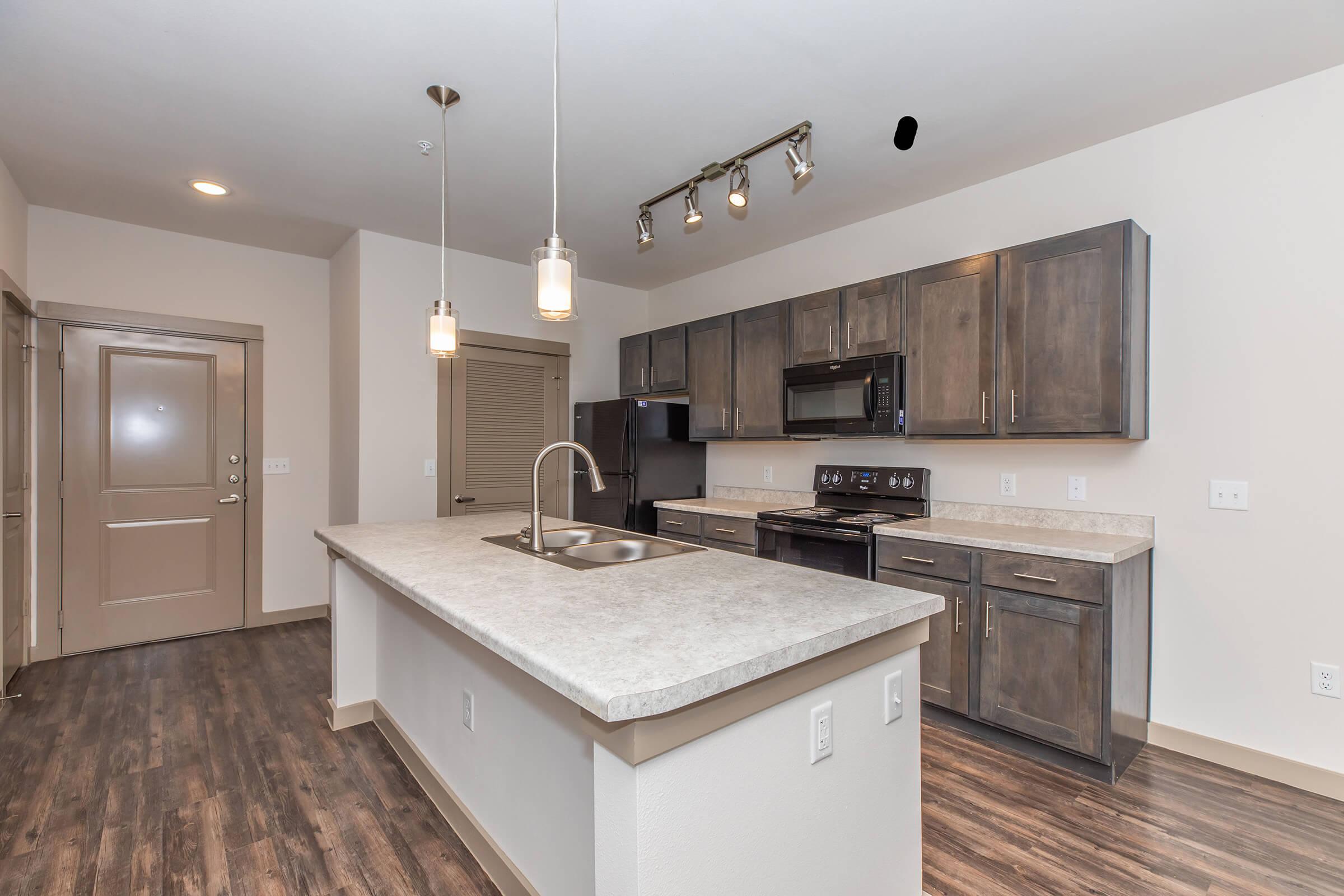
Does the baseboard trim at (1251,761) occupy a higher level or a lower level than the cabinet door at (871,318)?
lower

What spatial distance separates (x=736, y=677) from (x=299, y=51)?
2.43 metres

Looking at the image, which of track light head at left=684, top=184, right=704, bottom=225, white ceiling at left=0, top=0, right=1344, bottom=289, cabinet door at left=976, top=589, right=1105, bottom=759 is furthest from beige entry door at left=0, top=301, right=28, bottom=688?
cabinet door at left=976, top=589, right=1105, bottom=759

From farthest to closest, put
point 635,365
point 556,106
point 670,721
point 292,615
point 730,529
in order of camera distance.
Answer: point 635,365 < point 292,615 < point 730,529 < point 556,106 < point 670,721

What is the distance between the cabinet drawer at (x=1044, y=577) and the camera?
228 centimetres

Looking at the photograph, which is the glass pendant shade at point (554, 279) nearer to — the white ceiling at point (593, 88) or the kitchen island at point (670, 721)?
the kitchen island at point (670, 721)

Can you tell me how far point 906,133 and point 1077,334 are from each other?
108 cm

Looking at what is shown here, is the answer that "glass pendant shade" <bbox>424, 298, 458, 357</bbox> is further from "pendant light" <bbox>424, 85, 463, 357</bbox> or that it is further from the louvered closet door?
the louvered closet door

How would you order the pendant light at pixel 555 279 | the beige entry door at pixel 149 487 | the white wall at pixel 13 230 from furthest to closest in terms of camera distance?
the beige entry door at pixel 149 487 < the white wall at pixel 13 230 < the pendant light at pixel 555 279

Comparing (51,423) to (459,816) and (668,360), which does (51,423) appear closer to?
(459,816)

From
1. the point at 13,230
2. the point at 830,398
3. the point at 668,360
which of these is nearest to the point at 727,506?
the point at 830,398

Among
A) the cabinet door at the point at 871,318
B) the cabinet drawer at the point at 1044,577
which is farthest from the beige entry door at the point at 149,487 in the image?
the cabinet drawer at the point at 1044,577

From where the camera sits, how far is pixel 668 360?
4.61 meters

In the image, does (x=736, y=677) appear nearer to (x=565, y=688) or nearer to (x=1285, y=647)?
(x=565, y=688)

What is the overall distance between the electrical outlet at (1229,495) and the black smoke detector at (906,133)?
1.82m
